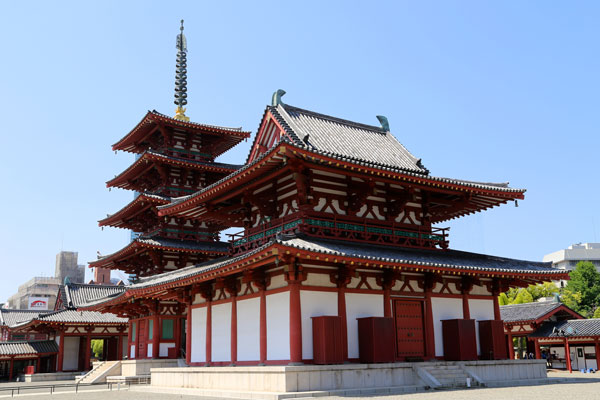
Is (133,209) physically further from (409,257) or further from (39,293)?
(39,293)

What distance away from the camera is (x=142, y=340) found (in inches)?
1612

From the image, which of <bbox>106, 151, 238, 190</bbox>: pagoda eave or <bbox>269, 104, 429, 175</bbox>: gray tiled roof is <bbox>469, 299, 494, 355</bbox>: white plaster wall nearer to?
<bbox>269, 104, 429, 175</bbox>: gray tiled roof

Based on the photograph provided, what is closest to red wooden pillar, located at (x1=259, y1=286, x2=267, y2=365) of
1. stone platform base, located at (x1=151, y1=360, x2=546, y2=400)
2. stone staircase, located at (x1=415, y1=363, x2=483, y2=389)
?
stone platform base, located at (x1=151, y1=360, x2=546, y2=400)

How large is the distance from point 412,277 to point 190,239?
76.3ft

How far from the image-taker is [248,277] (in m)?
24.2

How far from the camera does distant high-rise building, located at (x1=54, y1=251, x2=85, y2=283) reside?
495 feet

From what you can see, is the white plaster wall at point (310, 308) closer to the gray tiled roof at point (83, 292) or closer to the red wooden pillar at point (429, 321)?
the red wooden pillar at point (429, 321)

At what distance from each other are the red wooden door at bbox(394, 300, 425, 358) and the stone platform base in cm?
157

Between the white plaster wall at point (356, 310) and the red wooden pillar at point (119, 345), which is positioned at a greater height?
the white plaster wall at point (356, 310)

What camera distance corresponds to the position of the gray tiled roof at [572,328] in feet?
146

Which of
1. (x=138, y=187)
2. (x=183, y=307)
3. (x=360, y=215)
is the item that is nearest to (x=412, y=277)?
(x=360, y=215)

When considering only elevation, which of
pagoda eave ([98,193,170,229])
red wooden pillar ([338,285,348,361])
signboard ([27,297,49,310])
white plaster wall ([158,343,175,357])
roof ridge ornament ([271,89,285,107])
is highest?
roof ridge ornament ([271,89,285,107])

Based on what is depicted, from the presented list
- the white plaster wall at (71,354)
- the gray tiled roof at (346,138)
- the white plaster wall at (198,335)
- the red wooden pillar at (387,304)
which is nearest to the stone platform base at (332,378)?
the white plaster wall at (198,335)

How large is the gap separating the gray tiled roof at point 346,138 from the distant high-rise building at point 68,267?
442 feet
